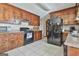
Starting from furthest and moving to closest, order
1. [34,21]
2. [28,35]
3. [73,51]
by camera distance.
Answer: [28,35] → [34,21] → [73,51]

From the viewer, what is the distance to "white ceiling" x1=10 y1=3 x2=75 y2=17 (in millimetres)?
1708

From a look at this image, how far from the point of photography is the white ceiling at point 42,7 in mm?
1708

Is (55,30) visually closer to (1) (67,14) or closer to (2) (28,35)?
(2) (28,35)

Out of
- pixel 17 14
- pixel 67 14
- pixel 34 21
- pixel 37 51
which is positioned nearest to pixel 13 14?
pixel 17 14

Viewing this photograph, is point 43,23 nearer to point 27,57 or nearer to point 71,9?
point 71,9

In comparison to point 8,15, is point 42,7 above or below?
above

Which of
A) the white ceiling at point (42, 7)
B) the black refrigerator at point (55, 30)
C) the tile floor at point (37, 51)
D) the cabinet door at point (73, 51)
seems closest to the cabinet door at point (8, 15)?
the white ceiling at point (42, 7)

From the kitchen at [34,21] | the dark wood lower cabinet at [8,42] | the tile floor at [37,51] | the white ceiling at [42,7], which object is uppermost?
the white ceiling at [42,7]

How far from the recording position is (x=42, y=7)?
1.75 meters

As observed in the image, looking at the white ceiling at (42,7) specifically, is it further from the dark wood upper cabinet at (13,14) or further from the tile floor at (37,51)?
the tile floor at (37,51)

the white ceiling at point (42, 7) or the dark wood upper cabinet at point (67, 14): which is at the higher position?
the white ceiling at point (42, 7)

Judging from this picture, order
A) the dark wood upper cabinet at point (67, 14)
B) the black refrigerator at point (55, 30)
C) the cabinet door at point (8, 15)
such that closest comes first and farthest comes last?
the dark wood upper cabinet at point (67, 14) < the cabinet door at point (8, 15) < the black refrigerator at point (55, 30)

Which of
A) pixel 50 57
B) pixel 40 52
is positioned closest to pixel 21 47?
pixel 40 52

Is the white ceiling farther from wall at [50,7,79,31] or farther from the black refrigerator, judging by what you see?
the black refrigerator
